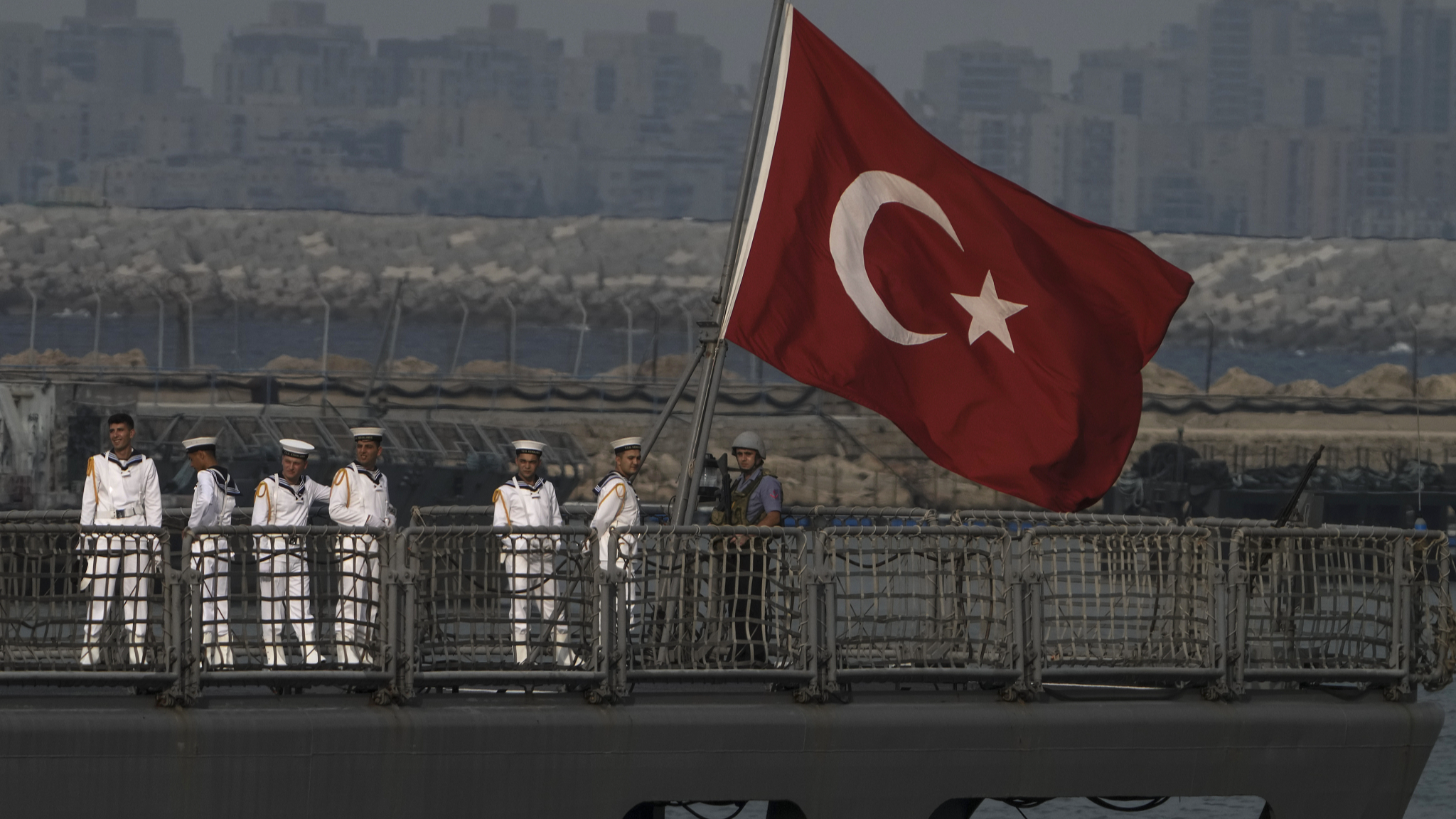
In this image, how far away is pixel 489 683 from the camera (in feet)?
36.3

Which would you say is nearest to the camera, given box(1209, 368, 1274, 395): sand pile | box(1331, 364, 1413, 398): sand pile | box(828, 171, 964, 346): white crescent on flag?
box(828, 171, 964, 346): white crescent on flag

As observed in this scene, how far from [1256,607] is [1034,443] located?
199 cm

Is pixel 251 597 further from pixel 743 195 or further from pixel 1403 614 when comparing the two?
pixel 1403 614

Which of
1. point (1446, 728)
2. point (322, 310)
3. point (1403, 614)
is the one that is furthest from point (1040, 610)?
point (322, 310)

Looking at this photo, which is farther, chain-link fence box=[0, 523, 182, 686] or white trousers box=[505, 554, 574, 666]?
white trousers box=[505, 554, 574, 666]

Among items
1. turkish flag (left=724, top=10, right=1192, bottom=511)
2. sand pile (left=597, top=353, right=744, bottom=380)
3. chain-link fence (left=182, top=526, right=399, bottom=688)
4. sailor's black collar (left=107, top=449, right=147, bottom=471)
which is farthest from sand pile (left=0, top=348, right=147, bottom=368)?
chain-link fence (left=182, top=526, right=399, bottom=688)

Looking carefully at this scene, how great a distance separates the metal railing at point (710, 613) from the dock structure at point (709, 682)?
24mm

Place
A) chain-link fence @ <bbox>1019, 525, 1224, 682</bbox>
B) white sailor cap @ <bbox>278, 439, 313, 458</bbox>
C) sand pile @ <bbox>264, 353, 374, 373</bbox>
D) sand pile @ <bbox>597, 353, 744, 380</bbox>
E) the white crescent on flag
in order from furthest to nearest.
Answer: sand pile @ <bbox>264, 353, 374, 373</bbox>, sand pile @ <bbox>597, 353, 744, 380</bbox>, white sailor cap @ <bbox>278, 439, 313, 458</bbox>, the white crescent on flag, chain-link fence @ <bbox>1019, 525, 1224, 682</bbox>

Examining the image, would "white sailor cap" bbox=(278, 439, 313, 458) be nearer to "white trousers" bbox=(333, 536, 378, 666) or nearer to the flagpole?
"white trousers" bbox=(333, 536, 378, 666)

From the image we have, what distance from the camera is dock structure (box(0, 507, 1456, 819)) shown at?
1075 cm

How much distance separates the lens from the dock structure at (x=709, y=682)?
10750 mm

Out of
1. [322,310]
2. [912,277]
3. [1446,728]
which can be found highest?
[322,310]

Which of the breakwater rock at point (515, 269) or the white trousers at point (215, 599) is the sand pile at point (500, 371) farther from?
the white trousers at point (215, 599)

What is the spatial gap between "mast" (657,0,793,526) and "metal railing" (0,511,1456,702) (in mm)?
486
